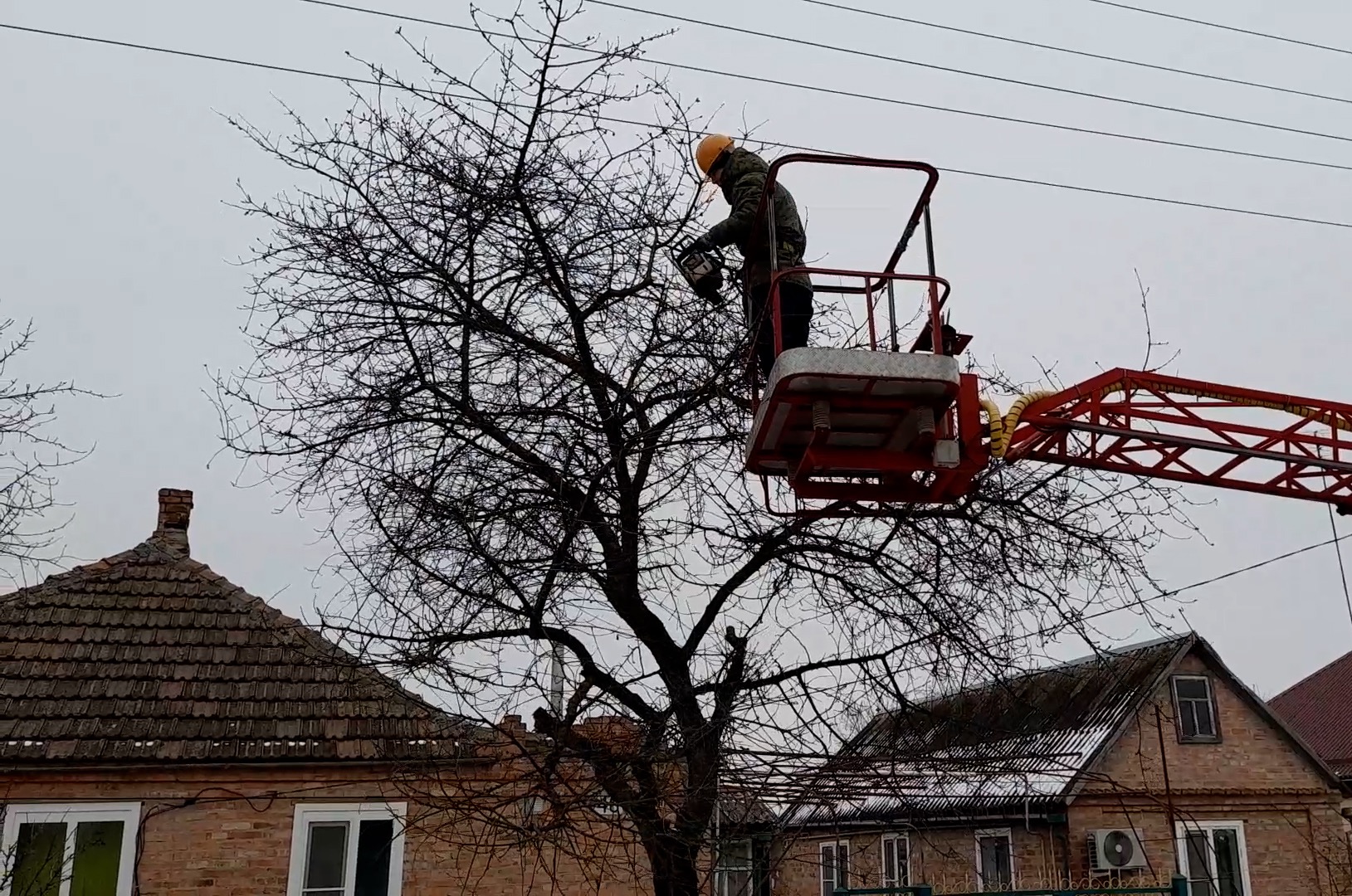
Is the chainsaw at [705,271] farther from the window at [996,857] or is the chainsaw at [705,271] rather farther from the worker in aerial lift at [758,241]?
the window at [996,857]

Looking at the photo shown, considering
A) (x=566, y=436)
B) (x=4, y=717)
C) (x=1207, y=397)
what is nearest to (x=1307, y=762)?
(x=1207, y=397)

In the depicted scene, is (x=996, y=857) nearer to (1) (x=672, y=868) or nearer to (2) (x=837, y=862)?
(2) (x=837, y=862)

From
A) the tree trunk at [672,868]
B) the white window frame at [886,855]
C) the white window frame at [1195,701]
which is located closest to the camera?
the tree trunk at [672,868]

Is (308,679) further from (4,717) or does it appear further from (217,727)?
(4,717)

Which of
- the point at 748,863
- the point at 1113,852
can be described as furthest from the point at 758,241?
the point at 1113,852

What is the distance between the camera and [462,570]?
268 inches

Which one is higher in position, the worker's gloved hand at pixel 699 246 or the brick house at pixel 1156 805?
the worker's gloved hand at pixel 699 246

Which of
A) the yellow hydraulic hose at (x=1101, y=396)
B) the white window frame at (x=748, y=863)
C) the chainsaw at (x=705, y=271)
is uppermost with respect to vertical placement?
the chainsaw at (x=705, y=271)

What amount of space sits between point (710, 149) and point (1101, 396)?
3.19 meters

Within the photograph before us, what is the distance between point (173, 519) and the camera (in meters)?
13.6

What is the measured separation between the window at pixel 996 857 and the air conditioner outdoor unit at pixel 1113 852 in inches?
51.4

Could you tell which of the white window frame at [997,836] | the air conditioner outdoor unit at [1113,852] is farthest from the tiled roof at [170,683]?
the air conditioner outdoor unit at [1113,852]

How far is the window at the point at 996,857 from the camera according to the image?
17470mm

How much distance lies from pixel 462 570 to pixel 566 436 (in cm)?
112
